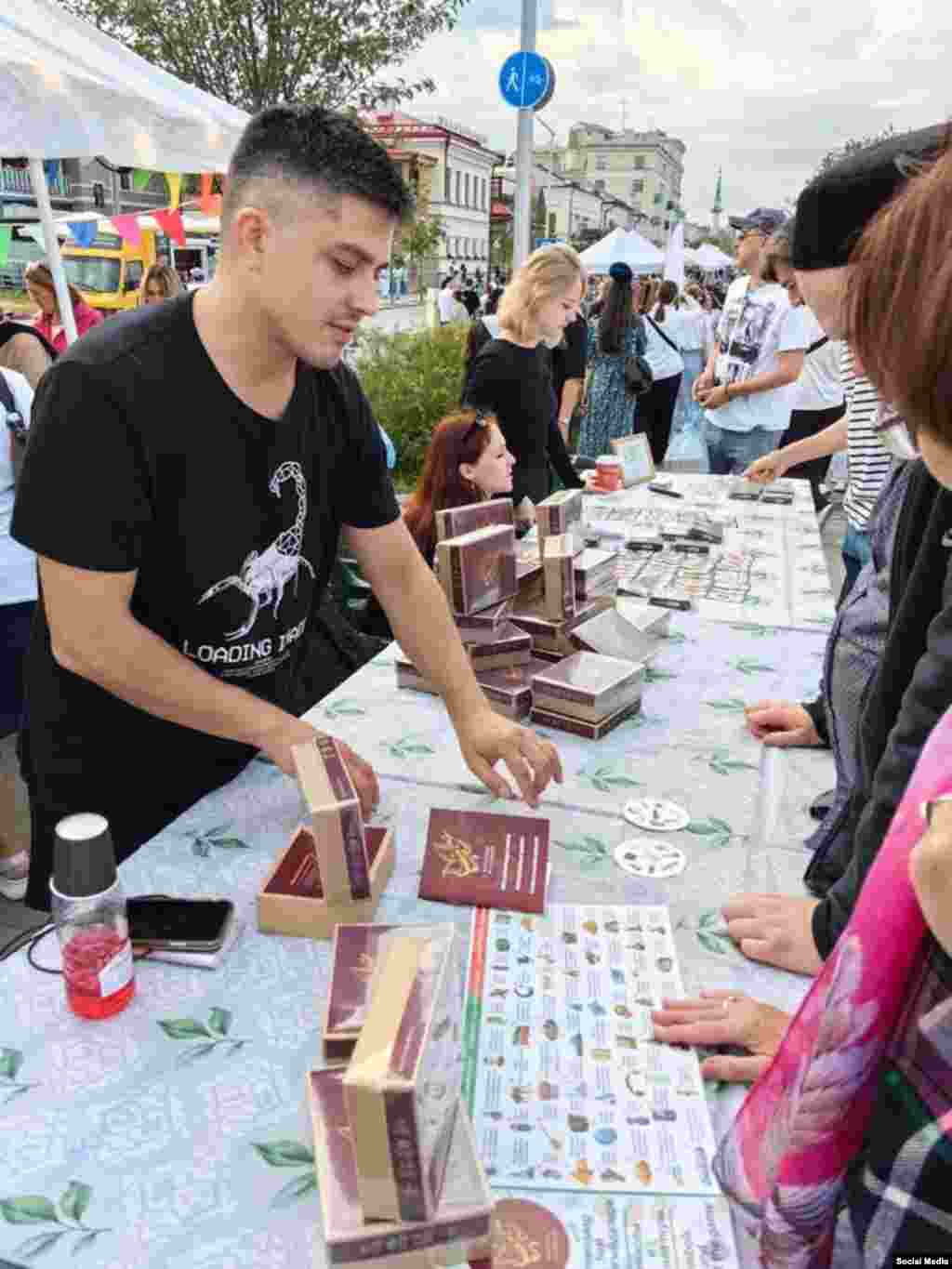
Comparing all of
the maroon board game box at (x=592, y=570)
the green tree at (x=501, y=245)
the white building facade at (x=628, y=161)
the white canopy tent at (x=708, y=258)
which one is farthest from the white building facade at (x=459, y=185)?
the maroon board game box at (x=592, y=570)

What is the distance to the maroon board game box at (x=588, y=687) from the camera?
184cm

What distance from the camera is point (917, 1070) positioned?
0.66 metres

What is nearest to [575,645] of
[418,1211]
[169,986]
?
[169,986]

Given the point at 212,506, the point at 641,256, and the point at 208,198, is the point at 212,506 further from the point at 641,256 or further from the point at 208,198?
the point at 641,256

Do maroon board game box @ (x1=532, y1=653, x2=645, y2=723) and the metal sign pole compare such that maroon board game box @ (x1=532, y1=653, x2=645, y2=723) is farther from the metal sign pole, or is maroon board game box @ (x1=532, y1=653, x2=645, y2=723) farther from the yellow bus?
the yellow bus

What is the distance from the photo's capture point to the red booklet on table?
1.32 meters

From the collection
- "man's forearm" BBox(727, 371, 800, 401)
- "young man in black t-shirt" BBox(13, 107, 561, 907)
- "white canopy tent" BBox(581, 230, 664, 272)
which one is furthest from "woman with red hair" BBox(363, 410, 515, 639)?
"white canopy tent" BBox(581, 230, 664, 272)

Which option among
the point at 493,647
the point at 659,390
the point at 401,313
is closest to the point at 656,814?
the point at 493,647

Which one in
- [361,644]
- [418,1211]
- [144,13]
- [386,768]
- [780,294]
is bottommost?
[361,644]

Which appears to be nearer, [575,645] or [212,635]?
[212,635]

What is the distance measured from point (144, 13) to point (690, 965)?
29.8 feet

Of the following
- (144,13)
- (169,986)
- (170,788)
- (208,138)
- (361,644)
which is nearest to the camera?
(169,986)

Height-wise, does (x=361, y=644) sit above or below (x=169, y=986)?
below

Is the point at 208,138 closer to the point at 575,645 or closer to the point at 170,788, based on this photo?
the point at 575,645
